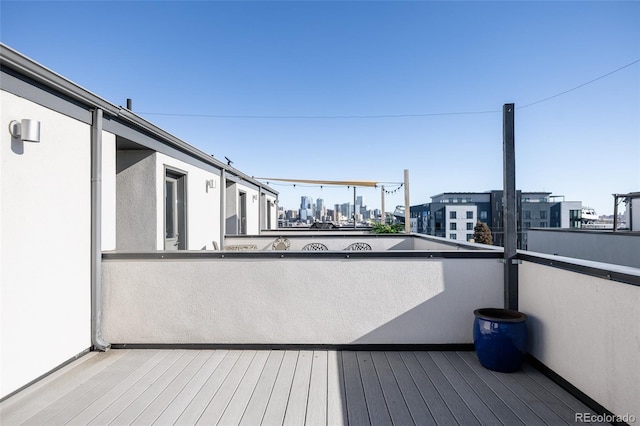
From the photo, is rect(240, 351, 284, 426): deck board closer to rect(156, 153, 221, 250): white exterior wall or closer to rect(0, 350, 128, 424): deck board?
rect(0, 350, 128, 424): deck board

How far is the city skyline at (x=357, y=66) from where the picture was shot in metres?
7.01

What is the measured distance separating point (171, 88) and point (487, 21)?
994 cm

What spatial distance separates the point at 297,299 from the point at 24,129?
94.3 inches

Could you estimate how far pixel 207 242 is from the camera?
624 cm

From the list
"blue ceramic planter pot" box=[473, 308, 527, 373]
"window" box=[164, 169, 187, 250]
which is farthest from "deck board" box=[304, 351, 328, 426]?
"window" box=[164, 169, 187, 250]

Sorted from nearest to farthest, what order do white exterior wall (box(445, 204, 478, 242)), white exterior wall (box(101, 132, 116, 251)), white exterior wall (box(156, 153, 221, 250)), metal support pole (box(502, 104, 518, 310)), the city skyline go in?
metal support pole (box(502, 104, 518, 310)), white exterior wall (box(101, 132, 116, 251)), white exterior wall (box(156, 153, 221, 250)), the city skyline, white exterior wall (box(445, 204, 478, 242))

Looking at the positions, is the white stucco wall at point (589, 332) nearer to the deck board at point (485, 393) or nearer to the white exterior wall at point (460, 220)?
the deck board at point (485, 393)

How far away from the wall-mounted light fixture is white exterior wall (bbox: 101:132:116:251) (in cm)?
102

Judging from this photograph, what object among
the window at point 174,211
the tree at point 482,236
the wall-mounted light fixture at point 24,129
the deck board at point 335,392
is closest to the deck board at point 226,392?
the deck board at point 335,392

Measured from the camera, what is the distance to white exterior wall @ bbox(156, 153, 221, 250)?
450 centimetres

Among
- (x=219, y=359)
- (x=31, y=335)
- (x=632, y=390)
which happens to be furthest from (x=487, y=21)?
(x=31, y=335)

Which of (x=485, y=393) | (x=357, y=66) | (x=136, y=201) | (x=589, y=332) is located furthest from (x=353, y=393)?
(x=357, y=66)

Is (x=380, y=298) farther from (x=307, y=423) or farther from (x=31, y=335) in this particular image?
(x=31, y=335)

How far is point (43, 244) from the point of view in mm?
2508
